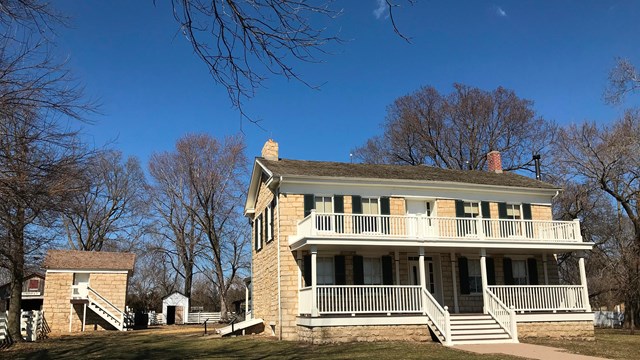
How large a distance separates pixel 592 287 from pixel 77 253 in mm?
36979

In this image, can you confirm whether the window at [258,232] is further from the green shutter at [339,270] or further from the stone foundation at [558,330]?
the stone foundation at [558,330]

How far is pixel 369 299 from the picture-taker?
18.1m

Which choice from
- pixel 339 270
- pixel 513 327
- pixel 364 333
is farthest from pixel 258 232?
pixel 513 327

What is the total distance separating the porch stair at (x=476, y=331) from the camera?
55.2 ft

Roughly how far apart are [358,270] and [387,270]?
1.16 metres

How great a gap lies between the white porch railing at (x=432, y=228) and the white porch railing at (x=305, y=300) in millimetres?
1927

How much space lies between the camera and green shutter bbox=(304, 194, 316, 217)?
2027 cm

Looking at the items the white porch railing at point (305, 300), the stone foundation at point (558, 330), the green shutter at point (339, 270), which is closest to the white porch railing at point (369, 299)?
the white porch railing at point (305, 300)

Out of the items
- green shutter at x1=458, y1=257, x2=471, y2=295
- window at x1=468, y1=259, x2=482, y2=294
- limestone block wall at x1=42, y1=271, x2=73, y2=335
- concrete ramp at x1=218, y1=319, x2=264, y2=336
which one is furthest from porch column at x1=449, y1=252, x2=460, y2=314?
limestone block wall at x1=42, y1=271, x2=73, y2=335

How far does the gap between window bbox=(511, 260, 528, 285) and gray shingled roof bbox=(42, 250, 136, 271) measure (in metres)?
23.3

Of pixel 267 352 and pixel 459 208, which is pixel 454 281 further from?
pixel 267 352

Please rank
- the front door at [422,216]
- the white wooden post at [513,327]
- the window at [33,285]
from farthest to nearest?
1. the window at [33,285]
2. the front door at [422,216]
3. the white wooden post at [513,327]

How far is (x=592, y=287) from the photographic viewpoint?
4103 centimetres

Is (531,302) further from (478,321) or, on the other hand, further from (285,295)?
(285,295)
